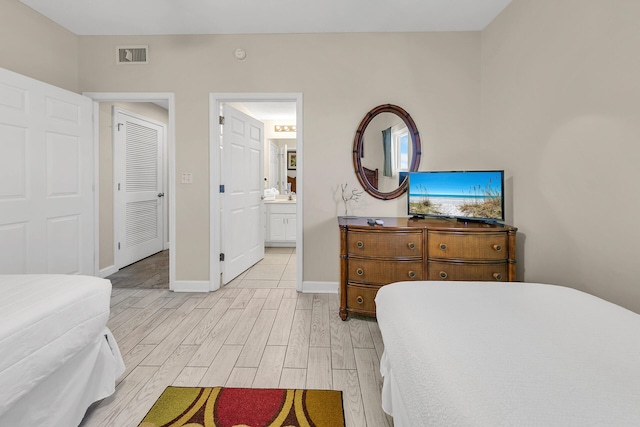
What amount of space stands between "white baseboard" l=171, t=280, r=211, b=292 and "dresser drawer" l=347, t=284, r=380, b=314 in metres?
1.58

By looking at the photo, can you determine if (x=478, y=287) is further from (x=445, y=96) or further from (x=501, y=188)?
(x=445, y=96)

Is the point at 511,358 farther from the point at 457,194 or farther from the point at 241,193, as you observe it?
the point at 241,193

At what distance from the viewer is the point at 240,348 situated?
227cm

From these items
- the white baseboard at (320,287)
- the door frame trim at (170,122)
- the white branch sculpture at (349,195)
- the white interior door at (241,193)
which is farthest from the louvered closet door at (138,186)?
the white branch sculpture at (349,195)

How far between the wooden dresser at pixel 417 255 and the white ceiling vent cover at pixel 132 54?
8.69ft

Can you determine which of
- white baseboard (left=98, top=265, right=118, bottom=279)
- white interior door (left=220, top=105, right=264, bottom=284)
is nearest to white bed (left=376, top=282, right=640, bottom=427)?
white interior door (left=220, top=105, right=264, bottom=284)

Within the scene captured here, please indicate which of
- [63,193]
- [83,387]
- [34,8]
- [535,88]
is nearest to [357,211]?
[535,88]

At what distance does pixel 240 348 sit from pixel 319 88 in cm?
248

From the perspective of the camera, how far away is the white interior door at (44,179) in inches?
102

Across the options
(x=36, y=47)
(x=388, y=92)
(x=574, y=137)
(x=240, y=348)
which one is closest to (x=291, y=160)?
(x=388, y=92)

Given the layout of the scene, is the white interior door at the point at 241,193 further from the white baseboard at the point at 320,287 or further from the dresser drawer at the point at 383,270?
the dresser drawer at the point at 383,270

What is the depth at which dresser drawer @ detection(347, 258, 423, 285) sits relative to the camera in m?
2.62

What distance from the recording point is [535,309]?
4.11 feet

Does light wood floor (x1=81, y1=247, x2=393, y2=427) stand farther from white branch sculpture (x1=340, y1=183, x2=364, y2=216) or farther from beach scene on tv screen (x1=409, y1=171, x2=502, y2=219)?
beach scene on tv screen (x1=409, y1=171, x2=502, y2=219)
